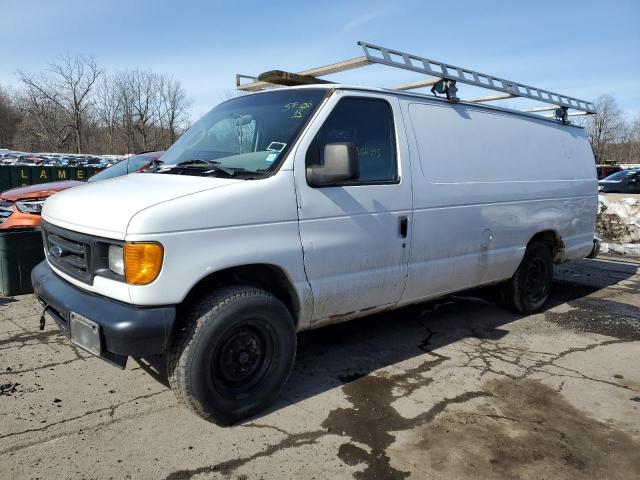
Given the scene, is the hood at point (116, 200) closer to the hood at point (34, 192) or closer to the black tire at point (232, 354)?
the black tire at point (232, 354)

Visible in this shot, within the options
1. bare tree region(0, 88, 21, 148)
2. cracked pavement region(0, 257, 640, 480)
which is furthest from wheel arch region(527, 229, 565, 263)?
bare tree region(0, 88, 21, 148)

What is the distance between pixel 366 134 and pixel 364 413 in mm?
2039

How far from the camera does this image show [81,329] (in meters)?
3.02

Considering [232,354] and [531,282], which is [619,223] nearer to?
[531,282]

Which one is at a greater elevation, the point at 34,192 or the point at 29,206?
the point at 34,192

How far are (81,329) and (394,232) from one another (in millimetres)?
2267

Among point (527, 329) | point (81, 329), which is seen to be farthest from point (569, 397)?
point (81, 329)

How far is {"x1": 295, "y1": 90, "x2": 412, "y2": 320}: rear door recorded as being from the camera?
3498 millimetres

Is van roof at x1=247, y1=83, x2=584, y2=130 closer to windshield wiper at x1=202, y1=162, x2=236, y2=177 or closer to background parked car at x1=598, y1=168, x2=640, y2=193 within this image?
windshield wiper at x1=202, y1=162, x2=236, y2=177

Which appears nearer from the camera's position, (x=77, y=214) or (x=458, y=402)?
(x=77, y=214)

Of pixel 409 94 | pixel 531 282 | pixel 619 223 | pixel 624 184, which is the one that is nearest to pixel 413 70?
pixel 409 94

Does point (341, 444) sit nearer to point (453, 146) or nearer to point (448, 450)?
point (448, 450)

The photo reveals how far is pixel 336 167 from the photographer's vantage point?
3.39m

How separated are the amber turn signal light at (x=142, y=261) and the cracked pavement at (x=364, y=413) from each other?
3.38 feet
